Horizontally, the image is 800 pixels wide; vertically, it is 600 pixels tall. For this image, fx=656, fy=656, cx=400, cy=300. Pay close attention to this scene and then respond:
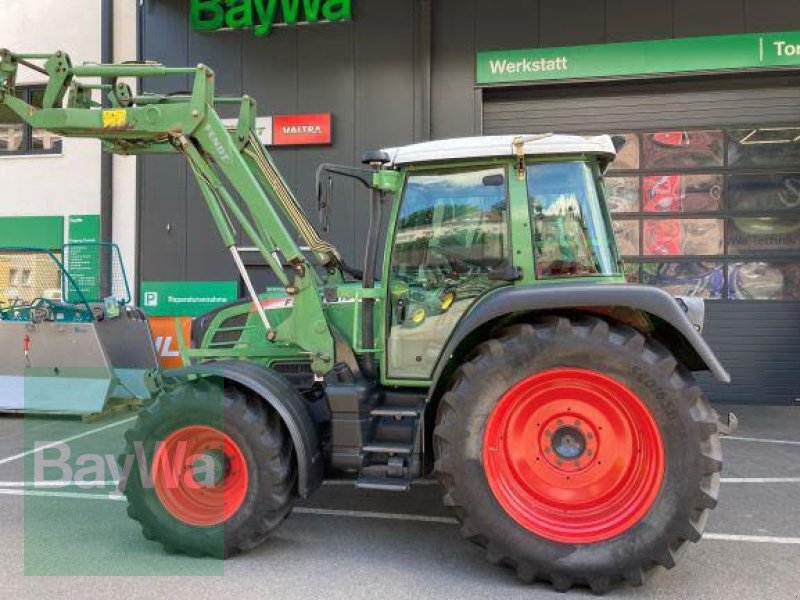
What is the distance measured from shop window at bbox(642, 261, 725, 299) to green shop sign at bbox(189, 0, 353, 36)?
5379 mm

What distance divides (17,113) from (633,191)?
281 inches

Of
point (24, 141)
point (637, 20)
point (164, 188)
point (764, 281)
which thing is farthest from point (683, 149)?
point (24, 141)

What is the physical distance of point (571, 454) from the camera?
3398mm

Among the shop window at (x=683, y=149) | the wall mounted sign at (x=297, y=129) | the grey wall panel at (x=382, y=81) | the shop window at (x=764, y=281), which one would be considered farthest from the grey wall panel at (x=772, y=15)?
the wall mounted sign at (x=297, y=129)

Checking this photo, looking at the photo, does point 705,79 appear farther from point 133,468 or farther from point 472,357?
point 133,468

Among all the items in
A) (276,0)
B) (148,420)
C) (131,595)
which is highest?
(276,0)

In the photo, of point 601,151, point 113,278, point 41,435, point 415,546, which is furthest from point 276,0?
point 415,546

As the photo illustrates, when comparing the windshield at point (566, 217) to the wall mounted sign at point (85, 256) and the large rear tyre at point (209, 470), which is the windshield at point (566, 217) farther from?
the wall mounted sign at point (85, 256)

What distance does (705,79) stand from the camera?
8.34 m

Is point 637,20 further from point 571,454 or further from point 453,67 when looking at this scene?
point 571,454

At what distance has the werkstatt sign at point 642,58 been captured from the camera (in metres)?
8.03

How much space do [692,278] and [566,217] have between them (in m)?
5.59

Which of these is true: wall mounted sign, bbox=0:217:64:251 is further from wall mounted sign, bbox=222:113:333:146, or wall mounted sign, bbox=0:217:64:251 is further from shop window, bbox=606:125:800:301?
shop window, bbox=606:125:800:301

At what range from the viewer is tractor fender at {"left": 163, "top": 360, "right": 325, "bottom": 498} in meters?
3.51
